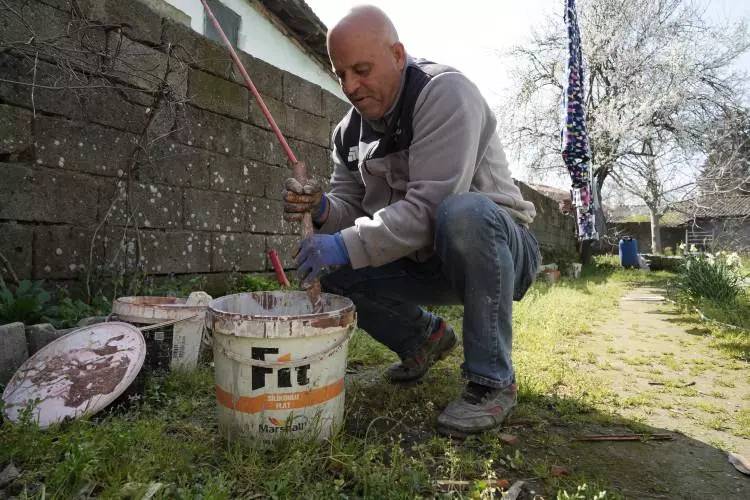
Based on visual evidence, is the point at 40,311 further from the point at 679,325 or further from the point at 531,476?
the point at 679,325

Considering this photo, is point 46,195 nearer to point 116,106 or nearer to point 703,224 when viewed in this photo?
point 116,106

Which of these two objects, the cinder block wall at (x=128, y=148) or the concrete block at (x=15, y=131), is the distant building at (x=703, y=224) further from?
the concrete block at (x=15, y=131)

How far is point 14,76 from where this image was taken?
6.80 feet

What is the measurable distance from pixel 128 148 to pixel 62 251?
0.64 meters

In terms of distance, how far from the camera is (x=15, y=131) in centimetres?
209

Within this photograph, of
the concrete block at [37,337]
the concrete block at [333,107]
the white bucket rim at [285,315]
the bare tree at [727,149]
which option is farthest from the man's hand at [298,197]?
the bare tree at [727,149]

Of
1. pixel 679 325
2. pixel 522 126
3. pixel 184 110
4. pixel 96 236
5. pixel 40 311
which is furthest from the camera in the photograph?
pixel 522 126

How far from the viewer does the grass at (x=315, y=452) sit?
116 cm

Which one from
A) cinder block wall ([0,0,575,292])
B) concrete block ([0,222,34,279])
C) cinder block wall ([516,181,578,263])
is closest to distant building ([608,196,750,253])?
cinder block wall ([516,181,578,263])

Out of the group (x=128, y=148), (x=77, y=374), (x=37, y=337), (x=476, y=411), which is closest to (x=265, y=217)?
(x=128, y=148)

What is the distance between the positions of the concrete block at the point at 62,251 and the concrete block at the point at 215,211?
2.03 ft

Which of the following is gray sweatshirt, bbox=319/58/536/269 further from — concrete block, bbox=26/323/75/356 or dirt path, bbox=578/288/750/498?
concrete block, bbox=26/323/75/356

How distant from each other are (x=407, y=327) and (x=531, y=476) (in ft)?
2.68

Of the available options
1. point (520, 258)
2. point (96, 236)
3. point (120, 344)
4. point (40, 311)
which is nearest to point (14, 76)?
point (96, 236)
